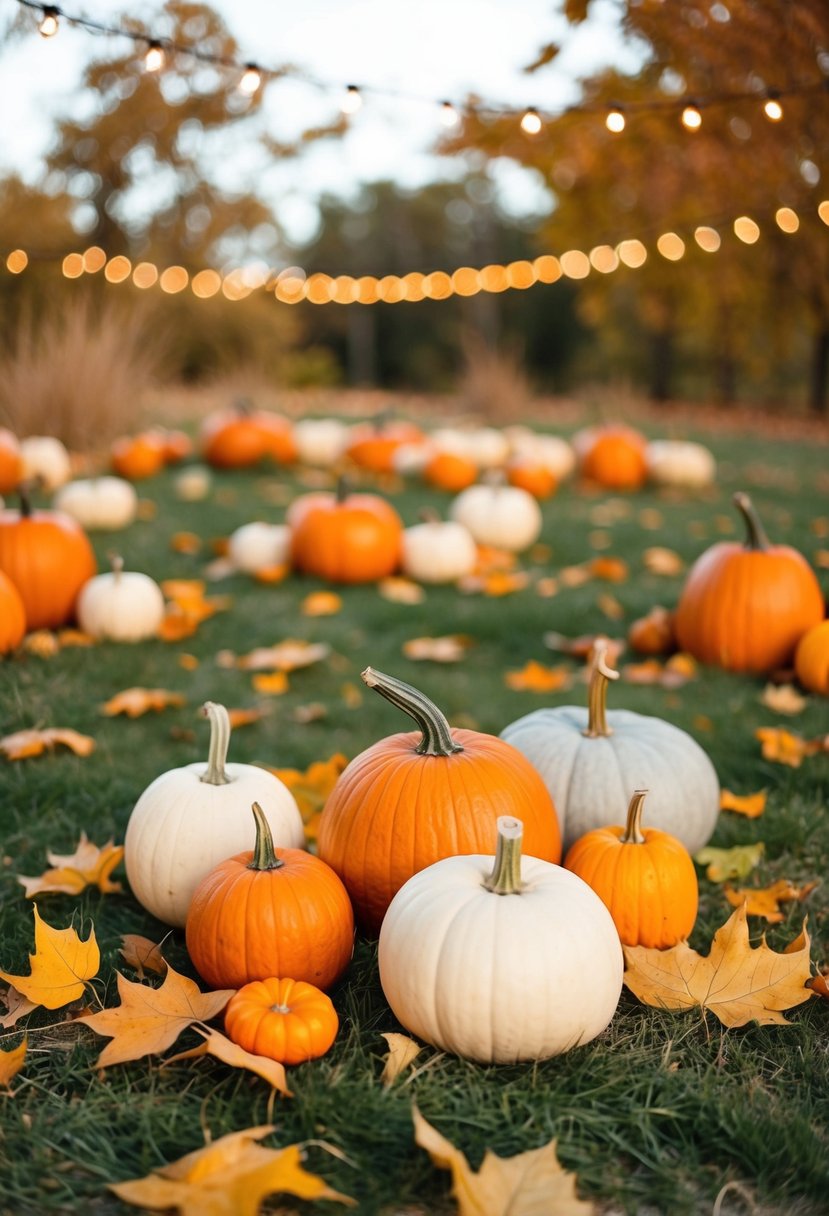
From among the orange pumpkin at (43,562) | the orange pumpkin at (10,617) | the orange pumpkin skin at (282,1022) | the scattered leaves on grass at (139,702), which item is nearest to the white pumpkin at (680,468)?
the orange pumpkin at (43,562)

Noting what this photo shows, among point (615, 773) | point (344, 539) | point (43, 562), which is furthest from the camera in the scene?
point (344, 539)

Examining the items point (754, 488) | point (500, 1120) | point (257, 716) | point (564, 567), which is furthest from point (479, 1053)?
point (754, 488)

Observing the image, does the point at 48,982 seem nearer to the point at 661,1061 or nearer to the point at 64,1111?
the point at 64,1111

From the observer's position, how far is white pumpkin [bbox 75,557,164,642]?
13.4 feet

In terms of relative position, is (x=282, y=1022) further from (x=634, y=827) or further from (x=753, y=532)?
(x=753, y=532)

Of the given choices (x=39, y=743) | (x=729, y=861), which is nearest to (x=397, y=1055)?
(x=729, y=861)

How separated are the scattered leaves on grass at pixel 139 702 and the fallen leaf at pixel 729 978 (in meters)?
1.89

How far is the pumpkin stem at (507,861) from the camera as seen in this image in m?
1.79

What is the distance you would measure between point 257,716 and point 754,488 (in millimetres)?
5175

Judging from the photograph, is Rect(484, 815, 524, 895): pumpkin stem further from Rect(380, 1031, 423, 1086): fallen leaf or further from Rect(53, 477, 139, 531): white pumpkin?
Rect(53, 477, 139, 531): white pumpkin

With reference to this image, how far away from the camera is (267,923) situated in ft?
6.36

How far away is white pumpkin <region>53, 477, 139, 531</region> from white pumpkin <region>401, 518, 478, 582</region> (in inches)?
64.9

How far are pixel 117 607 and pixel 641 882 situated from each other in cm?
256

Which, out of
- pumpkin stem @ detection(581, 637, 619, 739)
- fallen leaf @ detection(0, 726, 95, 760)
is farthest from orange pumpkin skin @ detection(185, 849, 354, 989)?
fallen leaf @ detection(0, 726, 95, 760)
